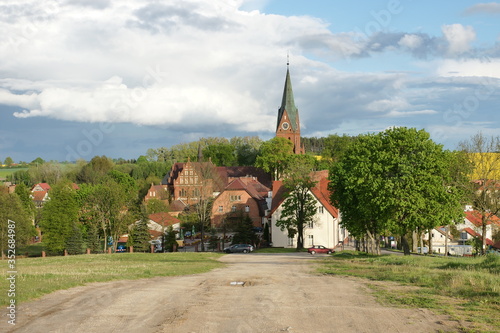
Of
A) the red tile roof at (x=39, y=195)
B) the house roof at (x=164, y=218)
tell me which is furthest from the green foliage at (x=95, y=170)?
the house roof at (x=164, y=218)

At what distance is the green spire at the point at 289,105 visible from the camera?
5448 inches

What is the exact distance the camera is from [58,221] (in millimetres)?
68312

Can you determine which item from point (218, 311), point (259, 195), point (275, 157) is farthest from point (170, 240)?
point (275, 157)

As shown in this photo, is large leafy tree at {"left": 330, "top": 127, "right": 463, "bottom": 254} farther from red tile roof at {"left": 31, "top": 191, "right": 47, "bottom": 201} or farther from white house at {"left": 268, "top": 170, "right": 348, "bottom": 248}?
red tile roof at {"left": 31, "top": 191, "right": 47, "bottom": 201}

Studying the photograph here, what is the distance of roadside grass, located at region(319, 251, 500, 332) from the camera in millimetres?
16058

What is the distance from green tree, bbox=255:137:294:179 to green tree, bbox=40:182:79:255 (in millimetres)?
57725

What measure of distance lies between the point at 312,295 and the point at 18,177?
183 m

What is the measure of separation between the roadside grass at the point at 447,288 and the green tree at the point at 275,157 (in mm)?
87978

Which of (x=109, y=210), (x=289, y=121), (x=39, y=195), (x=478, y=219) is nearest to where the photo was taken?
(x=109, y=210)

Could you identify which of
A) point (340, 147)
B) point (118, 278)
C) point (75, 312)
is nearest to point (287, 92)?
point (340, 147)

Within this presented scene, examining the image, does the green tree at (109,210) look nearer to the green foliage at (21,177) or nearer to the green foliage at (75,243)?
the green foliage at (75,243)

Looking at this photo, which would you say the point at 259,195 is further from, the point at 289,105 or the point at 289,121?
the point at 289,105

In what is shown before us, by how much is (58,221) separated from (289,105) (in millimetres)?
84668

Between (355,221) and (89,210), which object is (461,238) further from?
(89,210)
